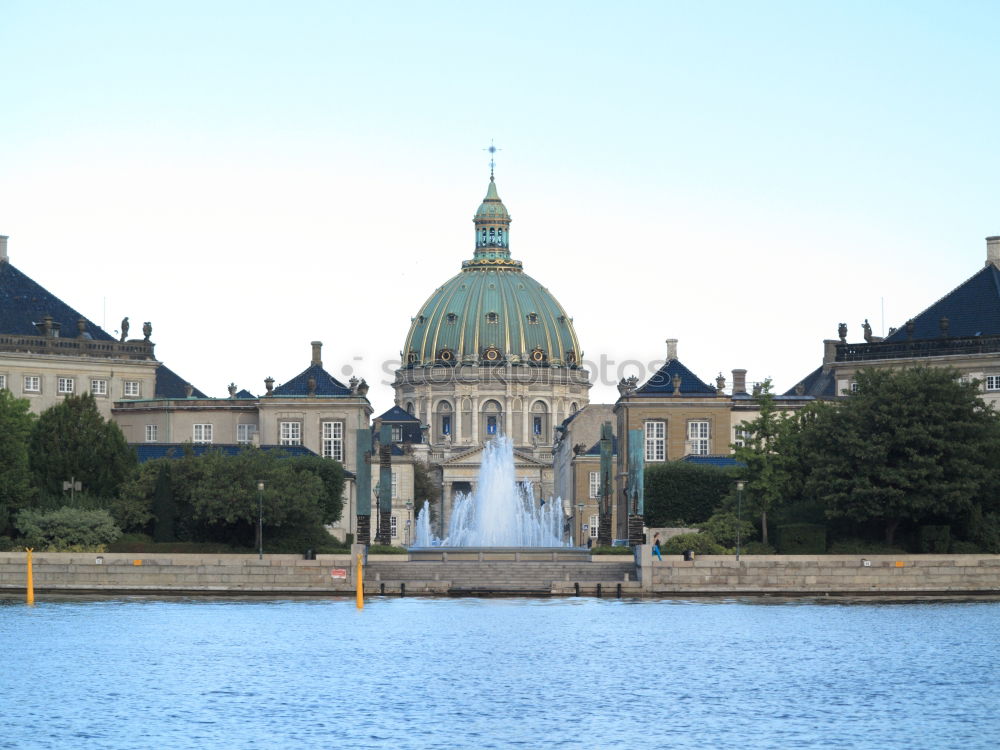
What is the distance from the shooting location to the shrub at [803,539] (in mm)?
86938

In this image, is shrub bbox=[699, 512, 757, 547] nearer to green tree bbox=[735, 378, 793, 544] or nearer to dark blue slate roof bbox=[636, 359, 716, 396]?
green tree bbox=[735, 378, 793, 544]

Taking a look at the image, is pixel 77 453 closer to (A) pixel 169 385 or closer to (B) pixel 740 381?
(A) pixel 169 385

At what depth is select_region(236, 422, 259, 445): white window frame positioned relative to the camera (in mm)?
128750

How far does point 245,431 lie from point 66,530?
138ft

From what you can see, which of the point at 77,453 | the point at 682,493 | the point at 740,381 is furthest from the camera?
the point at 740,381

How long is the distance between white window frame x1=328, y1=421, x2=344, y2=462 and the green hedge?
83.2 ft

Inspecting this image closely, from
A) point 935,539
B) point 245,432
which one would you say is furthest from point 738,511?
point 245,432

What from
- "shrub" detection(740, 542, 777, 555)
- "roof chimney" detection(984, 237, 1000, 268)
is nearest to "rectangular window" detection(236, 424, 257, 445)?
"roof chimney" detection(984, 237, 1000, 268)

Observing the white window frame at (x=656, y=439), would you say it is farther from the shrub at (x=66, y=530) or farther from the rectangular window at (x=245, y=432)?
the shrub at (x=66, y=530)

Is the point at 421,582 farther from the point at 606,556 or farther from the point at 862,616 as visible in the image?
the point at 862,616

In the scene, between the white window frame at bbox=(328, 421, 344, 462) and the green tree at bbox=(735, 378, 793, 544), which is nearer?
the green tree at bbox=(735, 378, 793, 544)

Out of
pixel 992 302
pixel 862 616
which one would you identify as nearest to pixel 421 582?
pixel 862 616

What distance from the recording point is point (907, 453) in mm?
87500

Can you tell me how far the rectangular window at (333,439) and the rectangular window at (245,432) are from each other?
4136 millimetres
